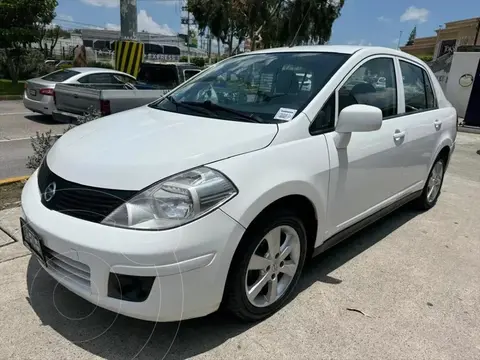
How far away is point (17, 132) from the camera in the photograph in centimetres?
884

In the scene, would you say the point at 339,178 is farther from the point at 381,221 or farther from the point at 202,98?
the point at 381,221

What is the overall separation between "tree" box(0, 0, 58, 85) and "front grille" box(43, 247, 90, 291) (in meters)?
17.7

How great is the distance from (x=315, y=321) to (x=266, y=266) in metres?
0.51

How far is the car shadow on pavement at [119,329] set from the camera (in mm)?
2297

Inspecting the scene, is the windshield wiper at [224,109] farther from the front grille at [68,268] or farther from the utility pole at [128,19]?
the utility pole at [128,19]

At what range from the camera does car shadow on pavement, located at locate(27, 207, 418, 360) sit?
2297mm

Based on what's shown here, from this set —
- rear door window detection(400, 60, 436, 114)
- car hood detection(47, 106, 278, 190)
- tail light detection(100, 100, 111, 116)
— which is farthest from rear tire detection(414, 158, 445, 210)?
tail light detection(100, 100, 111, 116)

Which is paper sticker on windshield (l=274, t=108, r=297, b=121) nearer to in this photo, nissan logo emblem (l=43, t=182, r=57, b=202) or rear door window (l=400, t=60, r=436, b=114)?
nissan logo emblem (l=43, t=182, r=57, b=202)

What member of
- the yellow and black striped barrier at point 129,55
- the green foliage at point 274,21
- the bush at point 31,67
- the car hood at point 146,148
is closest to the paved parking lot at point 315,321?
the car hood at point 146,148

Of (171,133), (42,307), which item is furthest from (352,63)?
(42,307)

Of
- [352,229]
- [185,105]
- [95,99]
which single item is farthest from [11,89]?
[352,229]

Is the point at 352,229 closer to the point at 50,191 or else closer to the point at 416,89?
the point at 416,89

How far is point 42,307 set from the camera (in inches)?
104

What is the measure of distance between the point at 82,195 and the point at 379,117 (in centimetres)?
195
